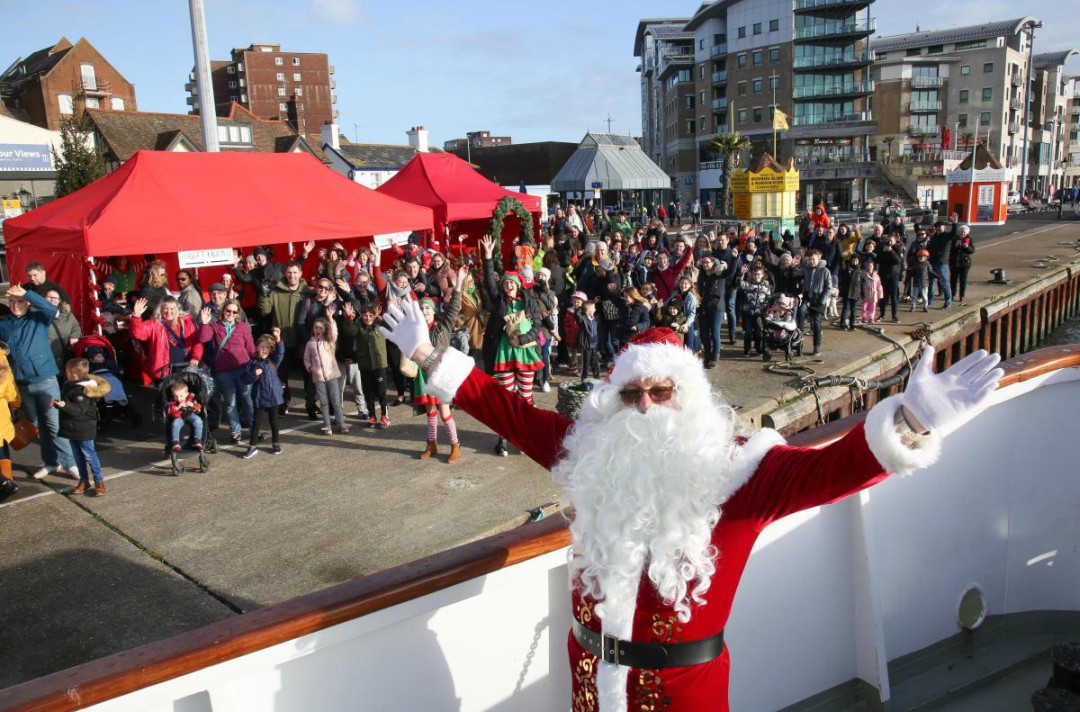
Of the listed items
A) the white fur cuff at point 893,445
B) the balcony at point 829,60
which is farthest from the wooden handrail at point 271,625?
the balcony at point 829,60

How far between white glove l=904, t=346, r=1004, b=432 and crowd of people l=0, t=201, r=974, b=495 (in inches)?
131

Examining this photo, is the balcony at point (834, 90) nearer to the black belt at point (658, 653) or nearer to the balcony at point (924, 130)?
the balcony at point (924, 130)

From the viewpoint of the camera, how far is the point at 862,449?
175 centimetres

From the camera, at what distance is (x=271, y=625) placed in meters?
2.04

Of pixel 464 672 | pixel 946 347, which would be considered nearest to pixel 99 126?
pixel 946 347

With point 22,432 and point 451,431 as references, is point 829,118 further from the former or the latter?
point 22,432

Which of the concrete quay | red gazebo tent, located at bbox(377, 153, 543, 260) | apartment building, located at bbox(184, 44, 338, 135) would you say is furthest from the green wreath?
apartment building, located at bbox(184, 44, 338, 135)

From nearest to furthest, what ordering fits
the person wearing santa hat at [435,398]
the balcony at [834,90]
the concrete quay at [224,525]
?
the concrete quay at [224,525], the person wearing santa hat at [435,398], the balcony at [834,90]

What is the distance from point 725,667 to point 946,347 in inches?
475

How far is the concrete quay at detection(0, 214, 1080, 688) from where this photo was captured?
482 centimetres

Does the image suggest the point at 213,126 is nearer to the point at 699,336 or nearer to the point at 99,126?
the point at 699,336

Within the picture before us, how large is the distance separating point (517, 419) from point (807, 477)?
97 cm

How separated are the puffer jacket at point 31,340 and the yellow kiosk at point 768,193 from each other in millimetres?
17638

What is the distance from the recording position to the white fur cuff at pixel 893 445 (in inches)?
65.9
